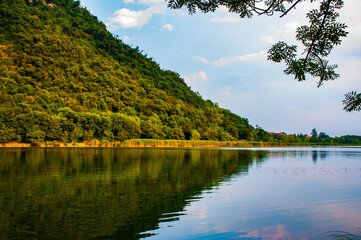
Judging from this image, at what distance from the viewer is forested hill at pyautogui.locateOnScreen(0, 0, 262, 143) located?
76938mm

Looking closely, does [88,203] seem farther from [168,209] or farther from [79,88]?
[79,88]

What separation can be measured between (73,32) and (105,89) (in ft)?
176

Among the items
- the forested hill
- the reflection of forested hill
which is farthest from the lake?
the forested hill

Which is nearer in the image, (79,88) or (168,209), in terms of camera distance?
(168,209)

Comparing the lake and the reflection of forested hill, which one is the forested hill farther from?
the lake

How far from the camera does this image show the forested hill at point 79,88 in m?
76.9

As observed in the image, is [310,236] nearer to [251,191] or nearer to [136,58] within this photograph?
[251,191]

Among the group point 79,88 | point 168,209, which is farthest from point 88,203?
point 79,88

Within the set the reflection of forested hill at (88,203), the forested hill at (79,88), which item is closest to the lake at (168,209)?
the reflection of forested hill at (88,203)

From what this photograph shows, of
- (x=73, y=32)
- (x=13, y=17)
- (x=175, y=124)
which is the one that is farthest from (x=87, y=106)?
(x=73, y=32)

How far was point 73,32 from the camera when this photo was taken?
509 ft

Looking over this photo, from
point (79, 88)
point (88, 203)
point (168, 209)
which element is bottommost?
point (168, 209)

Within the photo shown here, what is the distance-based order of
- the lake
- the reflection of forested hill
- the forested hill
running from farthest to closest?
the forested hill
the lake
the reflection of forested hill

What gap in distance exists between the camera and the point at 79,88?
111m
